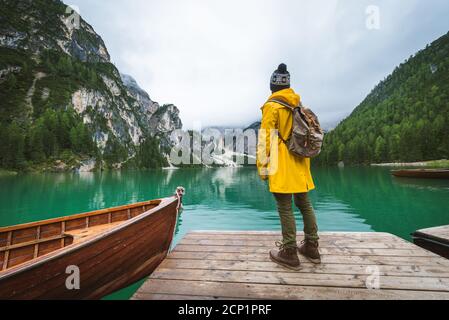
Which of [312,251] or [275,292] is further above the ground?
[312,251]

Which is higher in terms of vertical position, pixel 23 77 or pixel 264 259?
pixel 23 77

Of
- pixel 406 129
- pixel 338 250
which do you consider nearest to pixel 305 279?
pixel 338 250

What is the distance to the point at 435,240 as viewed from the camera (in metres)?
5.15

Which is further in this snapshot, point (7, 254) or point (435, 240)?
point (7, 254)

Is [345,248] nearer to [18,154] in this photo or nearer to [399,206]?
[399,206]

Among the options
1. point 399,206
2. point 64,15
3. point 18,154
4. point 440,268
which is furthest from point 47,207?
point 64,15

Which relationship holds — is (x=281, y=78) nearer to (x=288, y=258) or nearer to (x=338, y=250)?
(x=288, y=258)

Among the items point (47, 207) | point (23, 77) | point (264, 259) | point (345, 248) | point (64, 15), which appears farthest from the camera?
point (64, 15)

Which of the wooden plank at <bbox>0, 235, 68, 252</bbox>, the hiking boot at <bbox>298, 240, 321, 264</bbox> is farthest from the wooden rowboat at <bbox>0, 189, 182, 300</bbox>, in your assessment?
the hiking boot at <bbox>298, 240, 321, 264</bbox>

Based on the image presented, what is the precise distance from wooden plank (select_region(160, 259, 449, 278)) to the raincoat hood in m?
2.44

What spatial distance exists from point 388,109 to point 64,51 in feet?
720

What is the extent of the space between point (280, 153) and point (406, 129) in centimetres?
11107

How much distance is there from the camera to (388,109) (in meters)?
147

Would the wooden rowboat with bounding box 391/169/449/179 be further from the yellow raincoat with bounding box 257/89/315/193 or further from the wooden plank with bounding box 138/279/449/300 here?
the yellow raincoat with bounding box 257/89/315/193
